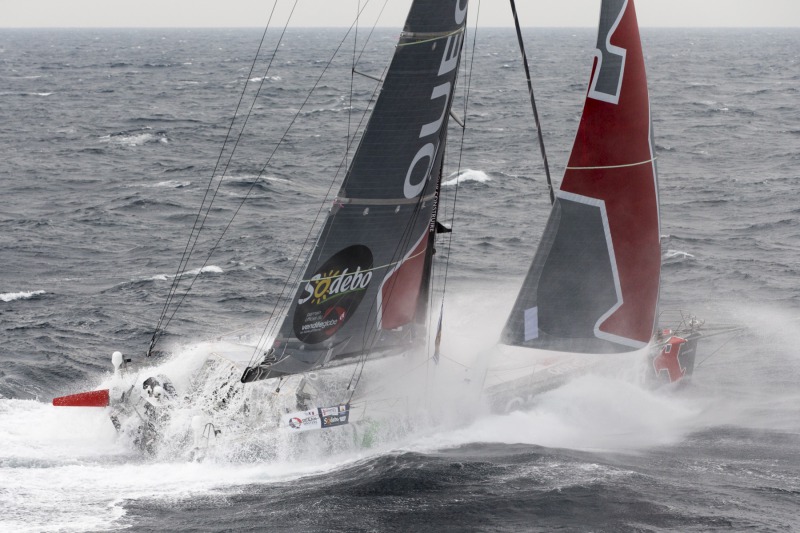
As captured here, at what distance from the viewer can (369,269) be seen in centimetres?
1441

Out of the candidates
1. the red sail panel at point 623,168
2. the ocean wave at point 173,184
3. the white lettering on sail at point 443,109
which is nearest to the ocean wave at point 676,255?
the red sail panel at point 623,168

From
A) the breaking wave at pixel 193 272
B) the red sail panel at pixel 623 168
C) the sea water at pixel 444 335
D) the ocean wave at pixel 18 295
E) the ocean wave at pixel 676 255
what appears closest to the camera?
the sea water at pixel 444 335

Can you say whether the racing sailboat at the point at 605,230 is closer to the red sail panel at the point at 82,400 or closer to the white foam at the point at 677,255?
the red sail panel at the point at 82,400

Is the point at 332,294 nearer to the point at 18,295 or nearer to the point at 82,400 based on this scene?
the point at 82,400

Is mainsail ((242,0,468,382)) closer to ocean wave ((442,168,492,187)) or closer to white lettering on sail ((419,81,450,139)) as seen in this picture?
white lettering on sail ((419,81,450,139))

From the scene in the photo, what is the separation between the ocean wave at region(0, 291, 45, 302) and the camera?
22391 millimetres

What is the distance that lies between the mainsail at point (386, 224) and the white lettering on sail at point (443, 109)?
2 cm

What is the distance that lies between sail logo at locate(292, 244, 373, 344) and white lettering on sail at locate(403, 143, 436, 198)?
1.07 metres

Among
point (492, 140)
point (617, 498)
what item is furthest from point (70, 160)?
point (617, 498)

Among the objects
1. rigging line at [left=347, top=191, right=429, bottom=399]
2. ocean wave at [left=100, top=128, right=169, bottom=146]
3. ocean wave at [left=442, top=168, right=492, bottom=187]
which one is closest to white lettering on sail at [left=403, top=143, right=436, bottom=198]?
rigging line at [left=347, top=191, right=429, bottom=399]

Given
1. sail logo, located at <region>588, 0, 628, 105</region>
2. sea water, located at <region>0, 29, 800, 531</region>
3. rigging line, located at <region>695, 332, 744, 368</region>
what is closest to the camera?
sea water, located at <region>0, 29, 800, 531</region>

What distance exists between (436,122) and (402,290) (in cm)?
287

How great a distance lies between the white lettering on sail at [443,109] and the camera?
44.0 ft

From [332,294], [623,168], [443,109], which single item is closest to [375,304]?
[332,294]
